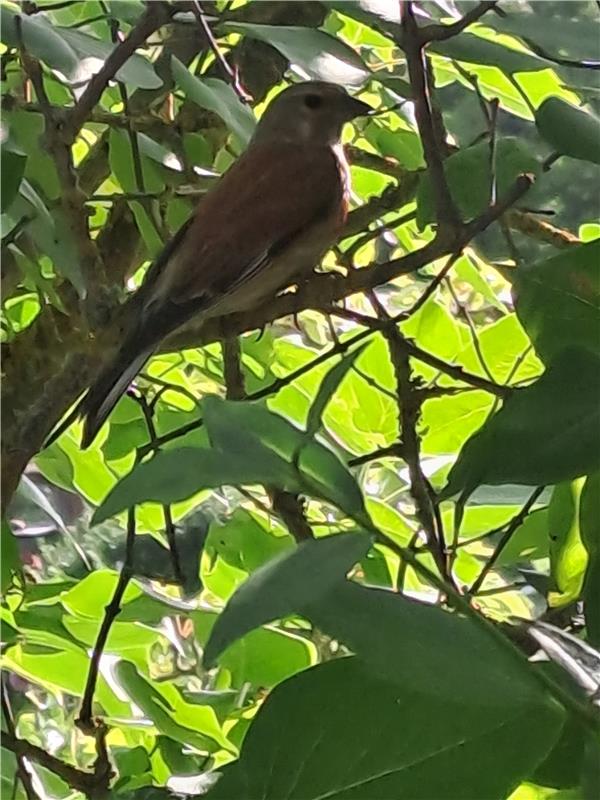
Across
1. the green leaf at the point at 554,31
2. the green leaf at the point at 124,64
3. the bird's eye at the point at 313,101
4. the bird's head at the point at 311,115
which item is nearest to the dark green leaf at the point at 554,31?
the green leaf at the point at 554,31

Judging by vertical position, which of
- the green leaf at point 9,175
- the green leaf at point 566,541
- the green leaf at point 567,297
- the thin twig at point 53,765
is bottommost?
the thin twig at point 53,765

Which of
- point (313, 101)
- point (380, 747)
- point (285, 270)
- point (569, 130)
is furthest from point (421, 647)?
point (313, 101)

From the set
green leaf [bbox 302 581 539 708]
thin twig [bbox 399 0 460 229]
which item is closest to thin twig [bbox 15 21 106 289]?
thin twig [bbox 399 0 460 229]

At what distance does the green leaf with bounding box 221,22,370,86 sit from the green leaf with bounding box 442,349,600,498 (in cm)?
35

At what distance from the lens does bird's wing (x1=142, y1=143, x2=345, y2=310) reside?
102cm

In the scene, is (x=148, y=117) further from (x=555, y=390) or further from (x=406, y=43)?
(x=555, y=390)

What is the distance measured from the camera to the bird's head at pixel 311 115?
1.25 m

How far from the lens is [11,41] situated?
719 millimetres

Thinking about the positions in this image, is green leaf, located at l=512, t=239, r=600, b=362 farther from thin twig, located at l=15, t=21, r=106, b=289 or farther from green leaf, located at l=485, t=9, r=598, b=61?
thin twig, located at l=15, t=21, r=106, b=289

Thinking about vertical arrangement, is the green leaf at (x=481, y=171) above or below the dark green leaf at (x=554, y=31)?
below

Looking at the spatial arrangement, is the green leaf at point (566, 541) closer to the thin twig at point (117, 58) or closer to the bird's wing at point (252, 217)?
the thin twig at point (117, 58)

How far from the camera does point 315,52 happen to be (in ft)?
2.28

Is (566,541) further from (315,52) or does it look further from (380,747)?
(315,52)

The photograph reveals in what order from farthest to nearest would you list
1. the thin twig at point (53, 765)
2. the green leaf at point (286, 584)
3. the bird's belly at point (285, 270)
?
1. the bird's belly at point (285, 270)
2. the thin twig at point (53, 765)
3. the green leaf at point (286, 584)
